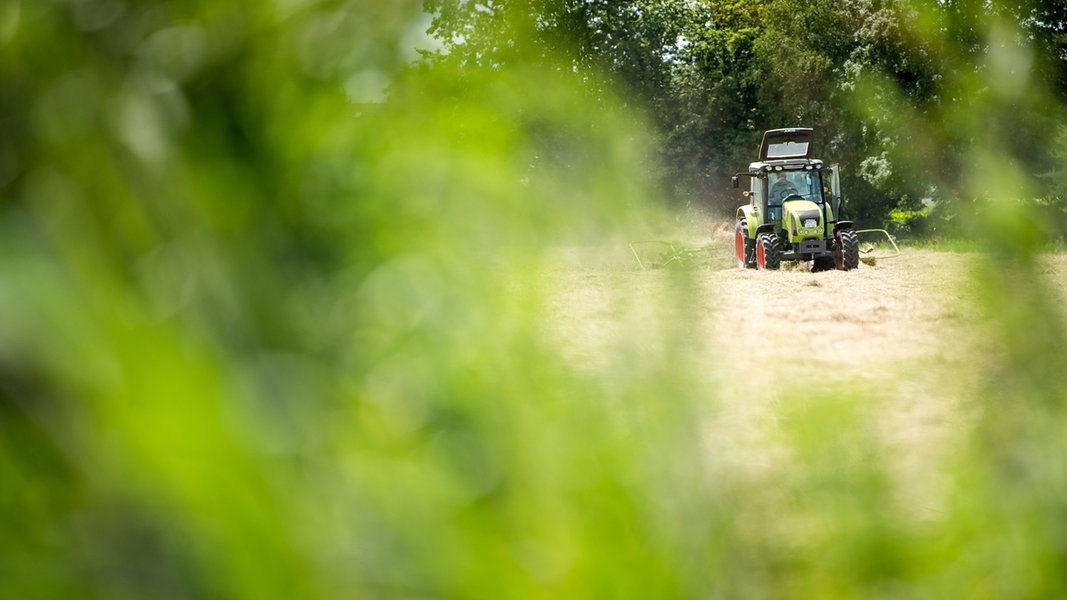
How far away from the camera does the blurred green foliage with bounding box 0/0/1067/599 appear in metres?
0.12

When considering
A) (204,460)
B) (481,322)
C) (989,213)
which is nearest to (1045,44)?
(989,213)

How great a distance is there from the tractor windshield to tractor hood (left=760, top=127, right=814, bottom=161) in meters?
0.20

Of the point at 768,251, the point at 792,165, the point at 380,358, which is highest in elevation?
the point at 792,165

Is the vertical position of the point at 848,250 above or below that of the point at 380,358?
below

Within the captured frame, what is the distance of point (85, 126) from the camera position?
0.15 meters

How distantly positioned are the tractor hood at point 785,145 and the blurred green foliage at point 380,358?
18.2 ft

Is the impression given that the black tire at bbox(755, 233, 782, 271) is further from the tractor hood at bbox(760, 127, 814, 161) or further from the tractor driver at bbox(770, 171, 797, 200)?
the tractor hood at bbox(760, 127, 814, 161)

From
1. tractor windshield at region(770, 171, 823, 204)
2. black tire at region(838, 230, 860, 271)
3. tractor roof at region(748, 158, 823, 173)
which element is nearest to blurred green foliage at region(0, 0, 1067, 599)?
tractor roof at region(748, 158, 823, 173)

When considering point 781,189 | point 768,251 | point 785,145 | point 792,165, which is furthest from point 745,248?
point 785,145

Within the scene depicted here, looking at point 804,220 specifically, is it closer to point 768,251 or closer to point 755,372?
point 768,251

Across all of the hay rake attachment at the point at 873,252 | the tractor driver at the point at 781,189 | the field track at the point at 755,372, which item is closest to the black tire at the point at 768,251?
the tractor driver at the point at 781,189

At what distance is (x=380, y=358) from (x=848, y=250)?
237 inches

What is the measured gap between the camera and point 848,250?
5.81m

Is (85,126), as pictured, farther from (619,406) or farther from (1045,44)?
(1045,44)
